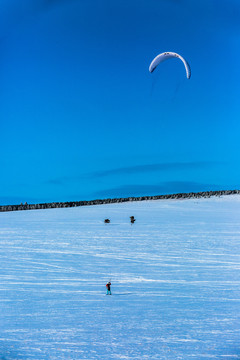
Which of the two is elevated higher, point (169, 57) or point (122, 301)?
point (169, 57)

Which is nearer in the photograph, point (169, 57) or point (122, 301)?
point (122, 301)

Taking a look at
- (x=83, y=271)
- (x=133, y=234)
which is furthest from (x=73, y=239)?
(x=83, y=271)

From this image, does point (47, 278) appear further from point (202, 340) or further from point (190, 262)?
point (202, 340)

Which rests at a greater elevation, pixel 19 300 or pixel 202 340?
pixel 19 300

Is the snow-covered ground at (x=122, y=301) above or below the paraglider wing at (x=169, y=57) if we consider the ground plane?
below

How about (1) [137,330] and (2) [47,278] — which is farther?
(2) [47,278]

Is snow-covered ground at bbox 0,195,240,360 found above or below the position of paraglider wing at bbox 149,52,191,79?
below

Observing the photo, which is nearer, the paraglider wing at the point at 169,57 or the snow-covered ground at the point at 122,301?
the snow-covered ground at the point at 122,301

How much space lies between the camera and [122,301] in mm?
9516

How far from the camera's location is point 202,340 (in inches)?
283

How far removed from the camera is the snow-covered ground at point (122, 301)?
6.98m

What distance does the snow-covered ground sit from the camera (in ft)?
22.9

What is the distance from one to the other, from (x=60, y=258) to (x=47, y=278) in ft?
9.79

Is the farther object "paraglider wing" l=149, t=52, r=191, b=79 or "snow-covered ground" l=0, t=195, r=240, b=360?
"paraglider wing" l=149, t=52, r=191, b=79
